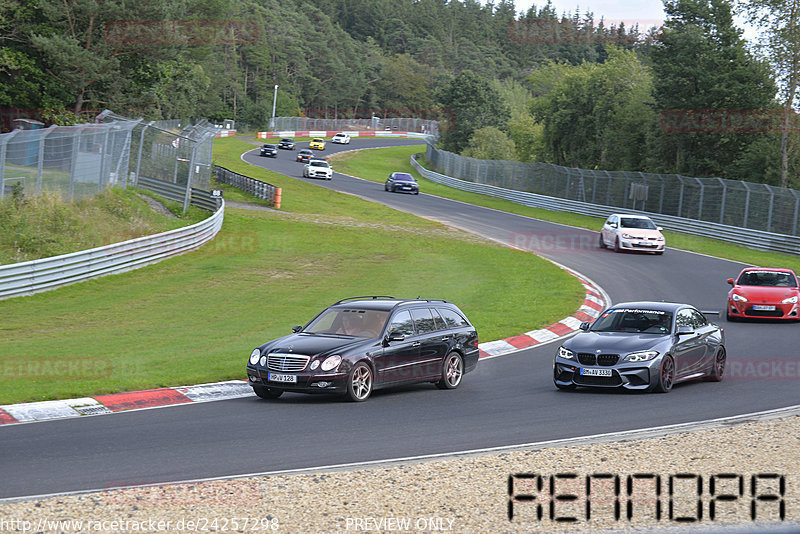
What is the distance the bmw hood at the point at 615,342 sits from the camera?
539 inches

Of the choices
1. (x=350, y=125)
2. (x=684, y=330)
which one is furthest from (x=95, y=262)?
(x=350, y=125)

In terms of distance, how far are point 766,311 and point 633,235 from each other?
14.4 metres

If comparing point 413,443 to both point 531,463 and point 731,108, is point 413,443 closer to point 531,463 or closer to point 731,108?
point 531,463

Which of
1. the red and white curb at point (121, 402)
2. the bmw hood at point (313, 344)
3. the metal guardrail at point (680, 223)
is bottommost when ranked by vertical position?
the red and white curb at point (121, 402)

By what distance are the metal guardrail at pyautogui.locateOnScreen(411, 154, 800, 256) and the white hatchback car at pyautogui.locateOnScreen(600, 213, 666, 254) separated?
654 cm

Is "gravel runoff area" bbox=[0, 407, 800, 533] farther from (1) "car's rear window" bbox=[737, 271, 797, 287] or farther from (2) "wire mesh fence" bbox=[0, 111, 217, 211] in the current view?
(2) "wire mesh fence" bbox=[0, 111, 217, 211]

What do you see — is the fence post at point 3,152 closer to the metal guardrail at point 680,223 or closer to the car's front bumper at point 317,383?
the car's front bumper at point 317,383

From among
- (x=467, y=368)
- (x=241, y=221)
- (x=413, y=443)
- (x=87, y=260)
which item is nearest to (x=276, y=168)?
(x=241, y=221)

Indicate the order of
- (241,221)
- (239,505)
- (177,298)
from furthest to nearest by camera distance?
(241,221) → (177,298) → (239,505)

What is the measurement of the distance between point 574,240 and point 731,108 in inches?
775

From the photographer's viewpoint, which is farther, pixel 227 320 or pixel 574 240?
pixel 574 240

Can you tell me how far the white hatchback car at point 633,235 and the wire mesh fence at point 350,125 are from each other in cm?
10191

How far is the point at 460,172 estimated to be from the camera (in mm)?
79750

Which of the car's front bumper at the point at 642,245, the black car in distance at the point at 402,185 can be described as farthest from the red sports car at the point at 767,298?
the black car in distance at the point at 402,185
